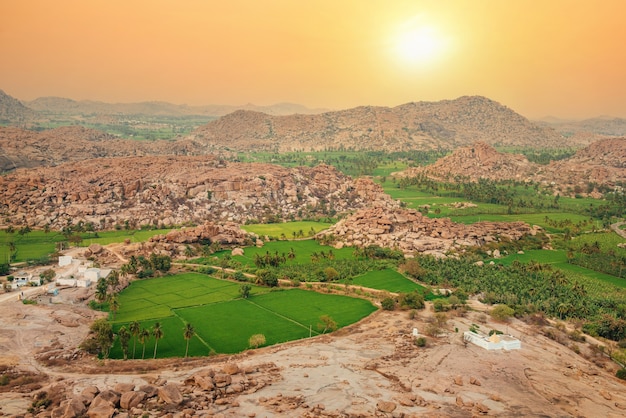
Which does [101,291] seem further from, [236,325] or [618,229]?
[618,229]

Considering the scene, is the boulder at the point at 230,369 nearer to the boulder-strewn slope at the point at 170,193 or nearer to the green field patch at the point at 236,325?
the green field patch at the point at 236,325

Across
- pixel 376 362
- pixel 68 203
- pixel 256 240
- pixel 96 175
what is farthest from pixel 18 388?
pixel 96 175

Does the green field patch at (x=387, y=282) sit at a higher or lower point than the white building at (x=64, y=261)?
lower

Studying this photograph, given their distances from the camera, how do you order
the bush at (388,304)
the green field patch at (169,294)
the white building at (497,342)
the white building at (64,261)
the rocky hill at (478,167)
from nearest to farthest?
the white building at (497,342), the green field patch at (169,294), the bush at (388,304), the white building at (64,261), the rocky hill at (478,167)

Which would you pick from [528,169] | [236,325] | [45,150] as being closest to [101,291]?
[236,325]

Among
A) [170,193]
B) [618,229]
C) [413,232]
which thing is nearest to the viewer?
[413,232]

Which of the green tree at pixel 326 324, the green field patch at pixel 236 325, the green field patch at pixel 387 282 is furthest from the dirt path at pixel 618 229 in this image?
the green field patch at pixel 236 325

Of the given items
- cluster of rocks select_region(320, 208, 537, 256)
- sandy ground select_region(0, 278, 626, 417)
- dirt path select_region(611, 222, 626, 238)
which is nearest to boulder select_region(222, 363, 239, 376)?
sandy ground select_region(0, 278, 626, 417)
